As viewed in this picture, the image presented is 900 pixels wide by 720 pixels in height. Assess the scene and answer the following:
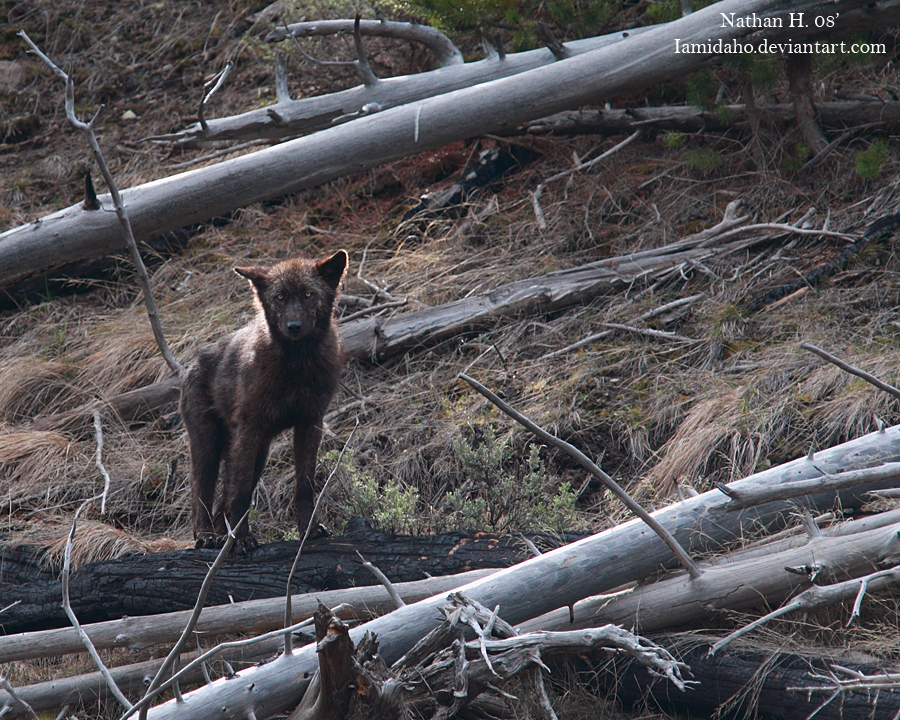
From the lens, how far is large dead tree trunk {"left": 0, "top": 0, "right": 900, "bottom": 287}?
6836 millimetres

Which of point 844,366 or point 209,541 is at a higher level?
point 844,366

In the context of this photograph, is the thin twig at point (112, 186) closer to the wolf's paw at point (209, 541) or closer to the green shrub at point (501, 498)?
the wolf's paw at point (209, 541)

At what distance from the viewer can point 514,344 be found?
24.6ft

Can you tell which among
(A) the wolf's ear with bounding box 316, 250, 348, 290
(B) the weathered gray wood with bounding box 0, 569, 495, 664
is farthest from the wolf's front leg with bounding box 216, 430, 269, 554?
(A) the wolf's ear with bounding box 316, 250, 348, 290

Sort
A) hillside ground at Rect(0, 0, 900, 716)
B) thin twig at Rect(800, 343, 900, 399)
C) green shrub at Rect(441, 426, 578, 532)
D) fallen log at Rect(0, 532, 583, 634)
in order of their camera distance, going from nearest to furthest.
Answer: thin twig at Rect(800, 343, 900, 399) < fallen log at Rect(0, 532, 583, 634) < green shrub at Rect(441, 426, 578, 532) < hillside ground at Rect(0, 0, 900, 716)

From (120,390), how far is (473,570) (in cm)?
510

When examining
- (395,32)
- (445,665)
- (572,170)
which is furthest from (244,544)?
(572,170)

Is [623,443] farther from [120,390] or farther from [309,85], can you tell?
[309,85]

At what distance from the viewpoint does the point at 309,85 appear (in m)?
10.4

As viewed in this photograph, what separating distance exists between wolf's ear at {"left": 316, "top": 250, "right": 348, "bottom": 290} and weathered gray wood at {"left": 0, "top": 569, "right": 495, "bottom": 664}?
6.94 ft

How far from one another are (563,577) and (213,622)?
1.96 metres

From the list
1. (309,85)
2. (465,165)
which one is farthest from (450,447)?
(309,85)

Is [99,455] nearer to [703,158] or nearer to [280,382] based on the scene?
[280,382]

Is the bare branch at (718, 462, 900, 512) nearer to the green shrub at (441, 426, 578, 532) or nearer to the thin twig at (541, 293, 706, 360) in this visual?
the green shrub at (441, 426, 578, 532)
